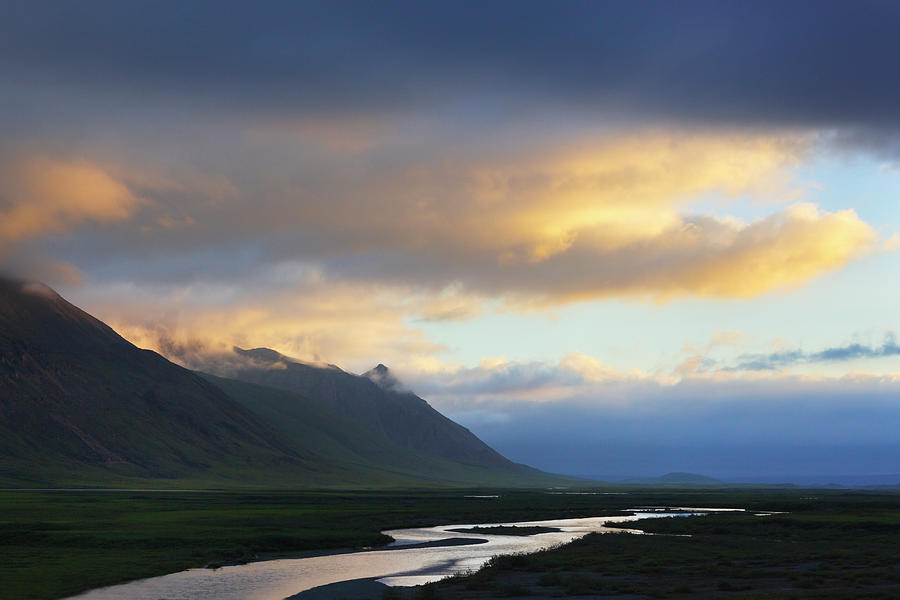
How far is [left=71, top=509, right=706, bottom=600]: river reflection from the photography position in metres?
55.8

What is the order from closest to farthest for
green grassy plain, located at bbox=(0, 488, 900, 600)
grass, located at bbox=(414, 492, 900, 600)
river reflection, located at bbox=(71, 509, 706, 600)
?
grass, located at bbox=(414, 492, 900, 600) < river reflection, located at bbox=(71, 509, 706, 600) < green grassy plain, located at bbox=(0, 488, 900, 600)

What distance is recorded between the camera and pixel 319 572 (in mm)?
67875

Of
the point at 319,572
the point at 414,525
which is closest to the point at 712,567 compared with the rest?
the point at 319,572

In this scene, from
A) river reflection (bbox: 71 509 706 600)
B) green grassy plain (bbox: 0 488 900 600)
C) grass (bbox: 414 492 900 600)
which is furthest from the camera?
green grassy plain (bbox: 0 488 900 600)

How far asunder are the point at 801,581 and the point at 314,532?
2263 inches

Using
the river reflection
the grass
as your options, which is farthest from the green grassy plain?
the river reflection

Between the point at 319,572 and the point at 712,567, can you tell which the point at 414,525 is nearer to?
the point at 319,572

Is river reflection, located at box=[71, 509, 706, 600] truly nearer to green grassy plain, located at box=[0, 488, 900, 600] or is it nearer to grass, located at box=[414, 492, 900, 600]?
green grassy plain, located at box=[0, 488, 900, 600]

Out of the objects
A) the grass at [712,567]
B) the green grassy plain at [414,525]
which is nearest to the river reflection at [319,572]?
the green grassy plain at [414,525]

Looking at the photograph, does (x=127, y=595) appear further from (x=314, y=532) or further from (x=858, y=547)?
(x=858, y=547)

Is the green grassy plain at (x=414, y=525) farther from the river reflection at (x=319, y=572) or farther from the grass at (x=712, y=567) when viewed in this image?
the river reflection at (x=319, y=572)

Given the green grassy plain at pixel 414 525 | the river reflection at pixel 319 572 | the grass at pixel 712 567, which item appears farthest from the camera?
the green grassy plain at pixel 414 525

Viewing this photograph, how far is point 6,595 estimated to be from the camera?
5094 cm

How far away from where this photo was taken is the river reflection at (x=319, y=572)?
55.8 m
